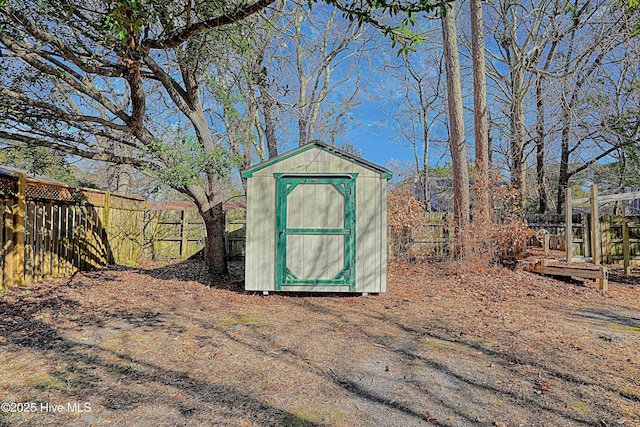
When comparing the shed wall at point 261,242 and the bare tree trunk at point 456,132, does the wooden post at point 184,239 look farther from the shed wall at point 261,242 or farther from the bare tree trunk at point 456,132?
the bare tree trunk at point 456,132

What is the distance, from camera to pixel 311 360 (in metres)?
3.03

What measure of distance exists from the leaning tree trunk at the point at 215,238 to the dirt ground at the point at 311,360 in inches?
62.0

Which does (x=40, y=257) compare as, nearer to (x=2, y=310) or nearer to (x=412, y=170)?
(x=2, y=310)

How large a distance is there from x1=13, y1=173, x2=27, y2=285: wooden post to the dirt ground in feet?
1.36

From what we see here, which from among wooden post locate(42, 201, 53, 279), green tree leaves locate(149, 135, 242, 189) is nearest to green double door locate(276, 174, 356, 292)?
green tree leaves locate(149, 135, 242, 189)

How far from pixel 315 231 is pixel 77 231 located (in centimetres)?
484

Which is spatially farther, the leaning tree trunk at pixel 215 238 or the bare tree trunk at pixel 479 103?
the bare tree trunk at pixel 479 103

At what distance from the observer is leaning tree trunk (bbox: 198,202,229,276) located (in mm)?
6961

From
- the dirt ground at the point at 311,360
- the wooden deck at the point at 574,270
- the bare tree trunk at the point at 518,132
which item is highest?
the bare tree trunk at the point at 518,132

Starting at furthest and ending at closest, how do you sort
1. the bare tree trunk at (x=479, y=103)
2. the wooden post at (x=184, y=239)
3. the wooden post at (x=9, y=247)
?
the wooden post at (x=184, y=239) < the bare tree trunk at (x=479, y=103) < the wooden post at (x=9, y=247)

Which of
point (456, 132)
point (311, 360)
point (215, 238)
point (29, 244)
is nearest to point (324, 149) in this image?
point (215, 238)

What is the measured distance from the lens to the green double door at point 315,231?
5.78m

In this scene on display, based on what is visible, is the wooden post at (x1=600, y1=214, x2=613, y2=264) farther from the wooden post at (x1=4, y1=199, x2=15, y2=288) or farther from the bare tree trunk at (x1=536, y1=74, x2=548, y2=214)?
the wooden post at (x1=4, y1=199, x2=15, y2=288)

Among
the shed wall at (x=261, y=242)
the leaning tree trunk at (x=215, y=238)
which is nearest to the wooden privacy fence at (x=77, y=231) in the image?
the leaning tree trunk at (x=215, y=238)
